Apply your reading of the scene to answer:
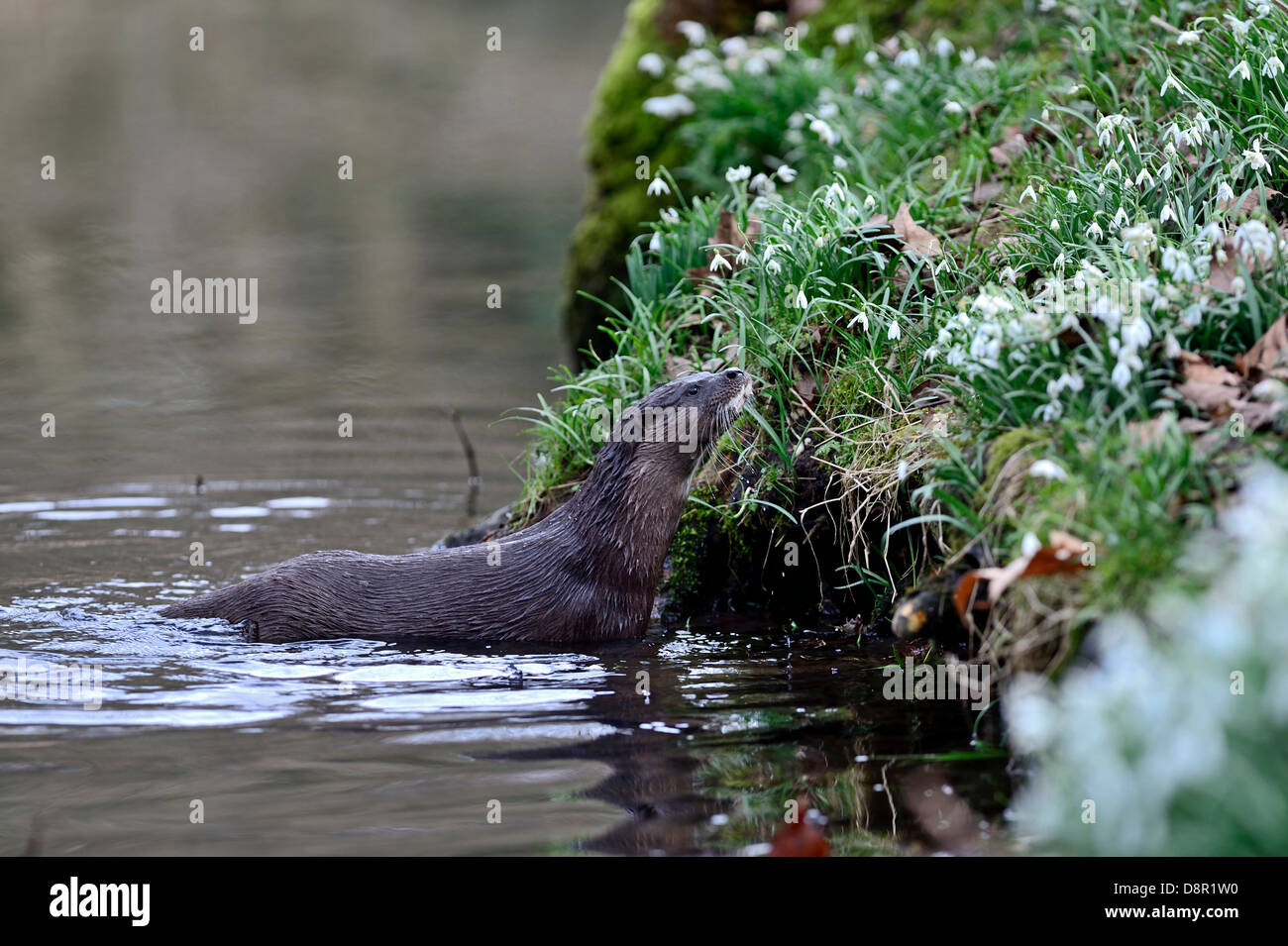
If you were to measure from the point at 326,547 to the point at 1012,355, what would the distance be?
4.45 m

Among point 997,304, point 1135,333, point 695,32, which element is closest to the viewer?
point 1135,333

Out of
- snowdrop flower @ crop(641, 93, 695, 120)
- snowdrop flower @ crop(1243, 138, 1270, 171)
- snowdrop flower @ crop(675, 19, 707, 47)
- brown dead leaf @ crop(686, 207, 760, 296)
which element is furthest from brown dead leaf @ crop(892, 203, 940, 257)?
snowdrop flower @ crop(675, 19, 707, 47)

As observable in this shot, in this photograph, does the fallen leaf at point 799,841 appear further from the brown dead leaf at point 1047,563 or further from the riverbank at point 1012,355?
the brown dead leaf at point 1047,563

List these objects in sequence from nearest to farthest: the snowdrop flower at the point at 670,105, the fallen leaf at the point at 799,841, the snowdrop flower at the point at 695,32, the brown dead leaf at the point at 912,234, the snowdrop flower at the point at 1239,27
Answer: the fallen leaf at the point at 799,841 → the snowdrop flower at the point at 1239,27 → the brown dead leaf at the point at 912,234 → the snowdrop flower at the point at 670,105 → the snowdrop flower at the point at 695,32

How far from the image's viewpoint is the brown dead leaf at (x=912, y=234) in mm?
6836

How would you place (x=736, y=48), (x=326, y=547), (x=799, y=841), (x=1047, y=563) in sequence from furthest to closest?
(x=736, y=48) → (x=326, y=547) → (x=1047, y=563) → (x=799, y=841)

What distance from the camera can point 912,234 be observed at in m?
6.98

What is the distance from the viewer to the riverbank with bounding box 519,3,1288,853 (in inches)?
176

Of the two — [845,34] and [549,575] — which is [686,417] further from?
[845,34]

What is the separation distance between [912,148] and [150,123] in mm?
18818

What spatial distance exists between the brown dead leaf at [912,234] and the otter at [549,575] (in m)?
1.13

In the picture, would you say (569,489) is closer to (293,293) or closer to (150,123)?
(293,293)

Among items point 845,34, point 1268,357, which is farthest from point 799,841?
point 845,34

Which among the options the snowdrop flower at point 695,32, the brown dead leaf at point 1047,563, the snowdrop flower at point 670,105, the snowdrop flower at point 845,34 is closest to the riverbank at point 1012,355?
the brown dead leaf at point 1047,563
